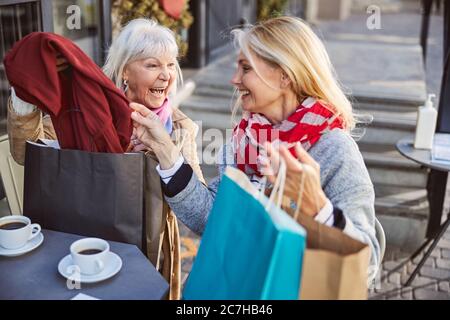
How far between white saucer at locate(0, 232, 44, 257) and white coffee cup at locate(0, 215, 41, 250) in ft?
0.04

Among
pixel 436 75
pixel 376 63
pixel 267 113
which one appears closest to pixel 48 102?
pixel 267 113

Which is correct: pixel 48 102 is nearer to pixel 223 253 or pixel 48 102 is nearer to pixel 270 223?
pixel 223 253

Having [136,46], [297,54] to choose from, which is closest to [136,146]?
[136,46]

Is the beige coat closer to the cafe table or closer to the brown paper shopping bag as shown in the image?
the cafe table

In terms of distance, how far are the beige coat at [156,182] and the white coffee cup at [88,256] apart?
258 mm

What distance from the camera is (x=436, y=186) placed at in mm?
3828

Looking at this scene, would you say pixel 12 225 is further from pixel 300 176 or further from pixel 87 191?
pixel 300 176

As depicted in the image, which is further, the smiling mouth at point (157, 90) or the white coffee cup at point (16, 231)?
the smiling mouth at point (157, 90)

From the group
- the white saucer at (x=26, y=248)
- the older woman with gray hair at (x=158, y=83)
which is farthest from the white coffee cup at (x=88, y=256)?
the older woman with gray hair at (x=158, y=83)

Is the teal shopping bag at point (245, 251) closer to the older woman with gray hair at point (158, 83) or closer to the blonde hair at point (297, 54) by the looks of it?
the blonde hair at point (297, 54)

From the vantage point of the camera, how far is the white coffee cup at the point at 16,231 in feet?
5.38

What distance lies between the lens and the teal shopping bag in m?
1.16

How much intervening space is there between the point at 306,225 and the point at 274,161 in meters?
0.19

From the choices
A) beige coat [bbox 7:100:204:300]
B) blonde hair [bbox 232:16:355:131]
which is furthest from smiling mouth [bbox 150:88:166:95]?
blonde hair [bbox 232:16:355:131]
